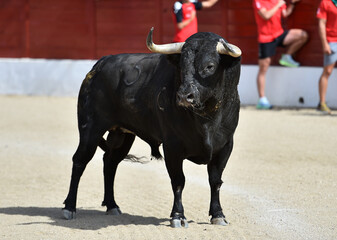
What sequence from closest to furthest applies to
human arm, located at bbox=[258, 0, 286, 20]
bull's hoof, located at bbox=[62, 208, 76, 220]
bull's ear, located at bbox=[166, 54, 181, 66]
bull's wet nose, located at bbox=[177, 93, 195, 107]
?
bull's wet nose, located at bbox=[177, 93, 195, 107], bull's ear, located at bbox=[166, 54, 181, 66], bull's hoof, located at bbox=[62, 208, 76, 220], human arm, located at bbox=[258, 0, 286, 20]

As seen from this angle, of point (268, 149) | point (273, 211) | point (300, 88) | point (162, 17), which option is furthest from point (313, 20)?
point (273, 211)

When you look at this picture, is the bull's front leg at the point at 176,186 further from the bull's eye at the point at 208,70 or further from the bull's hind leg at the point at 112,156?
the bull's hind leg at the point at 112,156

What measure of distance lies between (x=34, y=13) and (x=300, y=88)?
5279mm

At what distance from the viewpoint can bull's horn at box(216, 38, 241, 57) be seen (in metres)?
5.42

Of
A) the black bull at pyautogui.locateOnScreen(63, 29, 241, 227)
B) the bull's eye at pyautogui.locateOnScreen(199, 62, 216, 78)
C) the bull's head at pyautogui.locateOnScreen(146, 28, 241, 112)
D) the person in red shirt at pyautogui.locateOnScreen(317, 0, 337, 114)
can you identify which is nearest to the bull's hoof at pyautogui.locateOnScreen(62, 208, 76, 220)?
the black bull at pyautogui.locateOnScreen(63, 29, 241, 227)

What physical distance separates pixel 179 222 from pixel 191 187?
71.6 inches

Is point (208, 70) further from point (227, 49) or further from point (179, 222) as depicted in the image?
point (179, 222)

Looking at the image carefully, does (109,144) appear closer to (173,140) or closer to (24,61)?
(173,140)

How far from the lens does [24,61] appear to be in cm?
1517

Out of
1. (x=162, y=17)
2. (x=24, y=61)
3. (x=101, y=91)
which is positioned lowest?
(x=24, y=61)

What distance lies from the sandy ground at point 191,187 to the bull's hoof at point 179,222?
0.09 metres

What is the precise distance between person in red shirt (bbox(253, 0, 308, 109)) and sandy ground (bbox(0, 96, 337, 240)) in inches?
32.0

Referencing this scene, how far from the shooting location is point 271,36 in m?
12.8

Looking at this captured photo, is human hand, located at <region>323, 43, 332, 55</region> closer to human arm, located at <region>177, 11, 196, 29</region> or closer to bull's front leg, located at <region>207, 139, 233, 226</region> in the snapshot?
human arm, located at <region>177, 11, 196, 29</region>
